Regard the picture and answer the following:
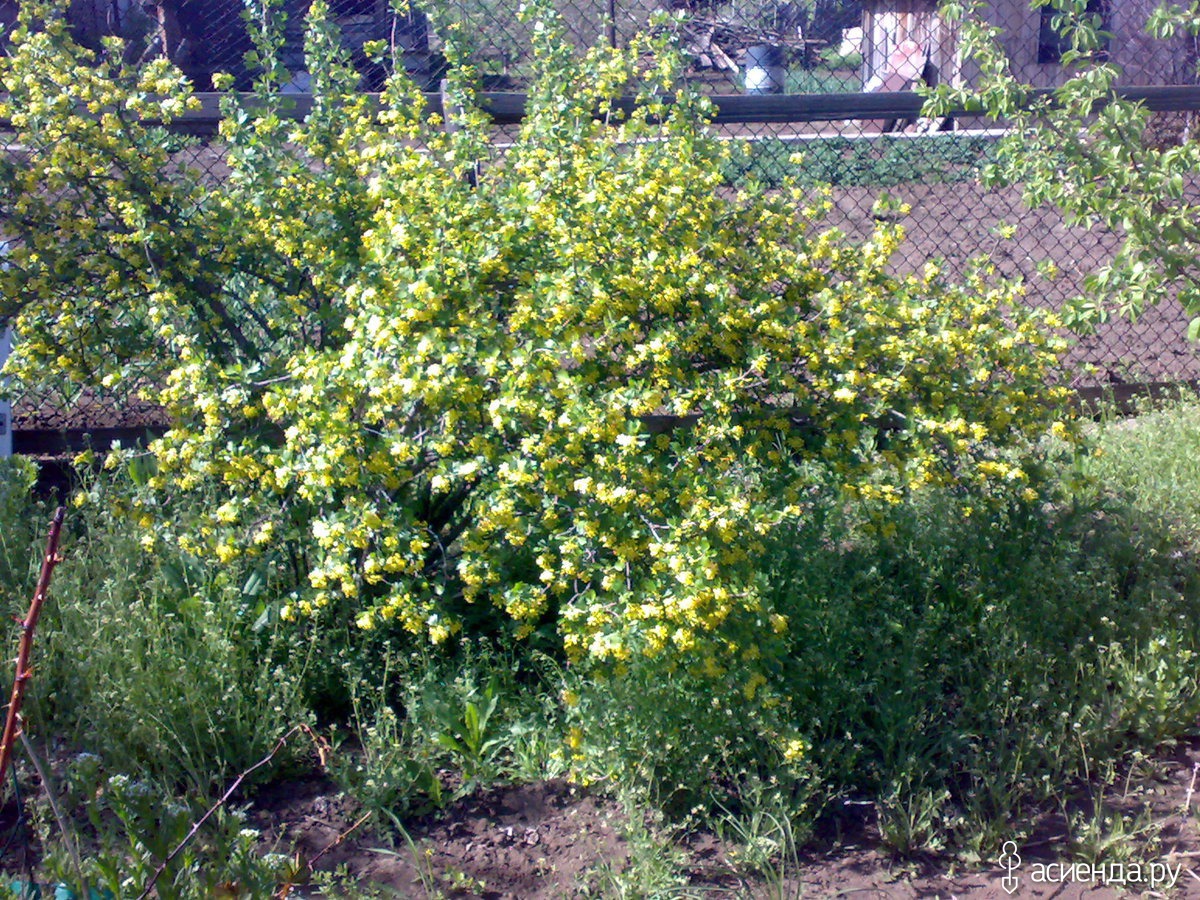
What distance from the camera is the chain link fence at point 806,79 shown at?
455 cm

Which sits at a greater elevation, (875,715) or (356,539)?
(356,539)

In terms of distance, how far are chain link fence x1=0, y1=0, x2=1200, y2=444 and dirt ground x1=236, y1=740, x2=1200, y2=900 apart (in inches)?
59.8

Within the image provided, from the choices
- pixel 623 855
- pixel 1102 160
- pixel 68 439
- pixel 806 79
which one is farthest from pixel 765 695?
pixel 806 79

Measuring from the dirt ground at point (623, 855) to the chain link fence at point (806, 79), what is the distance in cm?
152

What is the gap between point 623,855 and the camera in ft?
8.57

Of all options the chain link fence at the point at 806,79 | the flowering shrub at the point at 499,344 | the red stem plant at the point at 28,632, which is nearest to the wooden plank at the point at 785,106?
the chain link fence at the point at 806,79

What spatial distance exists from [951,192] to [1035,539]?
460cm

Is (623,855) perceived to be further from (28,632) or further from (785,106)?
(785,106)

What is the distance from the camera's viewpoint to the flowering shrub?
2.56 metres

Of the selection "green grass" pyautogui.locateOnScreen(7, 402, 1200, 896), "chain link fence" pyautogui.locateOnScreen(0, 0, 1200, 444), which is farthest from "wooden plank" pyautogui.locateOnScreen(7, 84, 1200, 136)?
"green grass" pyautogui.locateOnScreen(7, 402, 1200, 896)

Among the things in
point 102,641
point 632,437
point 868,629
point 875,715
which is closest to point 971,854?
point 875,715

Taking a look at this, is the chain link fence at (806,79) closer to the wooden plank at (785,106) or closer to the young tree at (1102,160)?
the wooden plank at (785,106)

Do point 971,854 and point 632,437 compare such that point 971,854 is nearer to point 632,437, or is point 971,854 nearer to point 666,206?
point 632,437

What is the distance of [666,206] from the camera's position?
2939 mm
